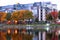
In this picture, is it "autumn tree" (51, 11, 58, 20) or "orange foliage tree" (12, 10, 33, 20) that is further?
"orange foliage tree" (12, 10, 33, 20)

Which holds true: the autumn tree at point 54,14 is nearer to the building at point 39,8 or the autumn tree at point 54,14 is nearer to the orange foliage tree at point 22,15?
the building at point 39,8

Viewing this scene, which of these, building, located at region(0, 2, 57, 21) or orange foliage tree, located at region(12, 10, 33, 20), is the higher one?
building, located at region(0, 2, 57, 21)

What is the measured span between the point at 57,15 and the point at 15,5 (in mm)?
1515

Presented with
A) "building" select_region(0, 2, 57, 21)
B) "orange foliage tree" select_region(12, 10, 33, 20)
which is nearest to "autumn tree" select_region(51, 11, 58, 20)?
"building" select_region(0, 2, 57, 21)

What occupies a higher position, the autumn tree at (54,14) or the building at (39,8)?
the building at (39,8)

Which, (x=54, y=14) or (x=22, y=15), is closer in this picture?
(x=54, y=14)

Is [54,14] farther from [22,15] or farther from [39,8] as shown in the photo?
[22,15]

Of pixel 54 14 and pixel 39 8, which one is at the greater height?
pixel 39 8

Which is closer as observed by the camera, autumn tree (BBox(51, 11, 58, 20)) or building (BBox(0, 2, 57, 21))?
autumn tree (BBox(51, 11, 58, 20))

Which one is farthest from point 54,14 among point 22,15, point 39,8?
point 22,15

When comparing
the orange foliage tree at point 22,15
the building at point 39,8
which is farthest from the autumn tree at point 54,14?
the orange foliage tree at point 22,15

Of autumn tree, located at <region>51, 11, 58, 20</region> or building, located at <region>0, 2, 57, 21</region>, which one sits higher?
building, located at <region>0, 2, 57, 21</region>

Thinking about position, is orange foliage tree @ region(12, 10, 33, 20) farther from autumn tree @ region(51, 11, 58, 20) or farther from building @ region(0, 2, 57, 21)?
autumn tree @ region(51, 11, 58, 20)

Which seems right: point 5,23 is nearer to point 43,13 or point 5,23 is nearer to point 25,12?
point 25,12
